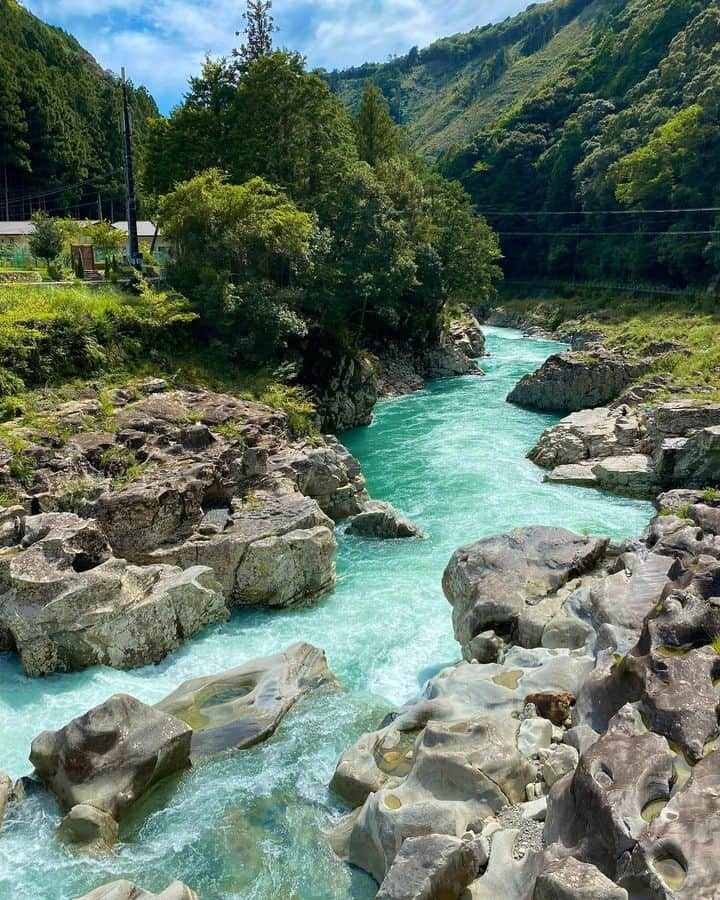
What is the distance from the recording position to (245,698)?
1200cm

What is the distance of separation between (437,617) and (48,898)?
31.9 ft

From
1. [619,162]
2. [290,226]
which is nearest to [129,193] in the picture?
[290,226]

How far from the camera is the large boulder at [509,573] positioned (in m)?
13.1

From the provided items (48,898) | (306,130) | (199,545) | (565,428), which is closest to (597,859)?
(48,898)

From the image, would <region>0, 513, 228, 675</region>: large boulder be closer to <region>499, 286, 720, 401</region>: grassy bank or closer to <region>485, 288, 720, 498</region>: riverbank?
<region>485, 288, 720, 498</region>: riverbank

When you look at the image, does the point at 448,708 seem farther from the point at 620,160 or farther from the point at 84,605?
the point at 620,160

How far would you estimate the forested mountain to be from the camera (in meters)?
66.2

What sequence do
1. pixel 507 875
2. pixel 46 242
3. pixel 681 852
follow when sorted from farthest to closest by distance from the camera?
pixel 46 242
pixel 507 875
pixel 681 852

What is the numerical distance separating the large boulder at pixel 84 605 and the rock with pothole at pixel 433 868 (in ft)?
28.9

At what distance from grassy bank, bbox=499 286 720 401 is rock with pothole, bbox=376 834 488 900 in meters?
26.9

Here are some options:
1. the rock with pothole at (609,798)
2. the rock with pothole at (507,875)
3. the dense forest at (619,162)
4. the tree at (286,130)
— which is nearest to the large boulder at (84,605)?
the rock with pothole at (507,875)

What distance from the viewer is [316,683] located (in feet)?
41.5

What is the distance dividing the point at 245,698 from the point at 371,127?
54684 mm

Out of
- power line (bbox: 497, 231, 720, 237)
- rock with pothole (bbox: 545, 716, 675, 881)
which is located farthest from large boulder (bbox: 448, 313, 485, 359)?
rock with pothole (bbox: 545, 716, 675, 881)
